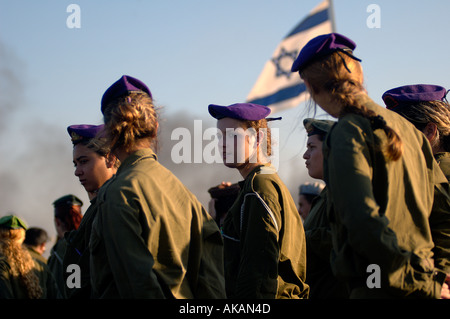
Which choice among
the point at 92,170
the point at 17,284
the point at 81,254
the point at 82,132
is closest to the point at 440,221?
the point at 81,254

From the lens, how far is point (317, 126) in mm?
4969

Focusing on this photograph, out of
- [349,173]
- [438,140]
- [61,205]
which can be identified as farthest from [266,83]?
[349,173]

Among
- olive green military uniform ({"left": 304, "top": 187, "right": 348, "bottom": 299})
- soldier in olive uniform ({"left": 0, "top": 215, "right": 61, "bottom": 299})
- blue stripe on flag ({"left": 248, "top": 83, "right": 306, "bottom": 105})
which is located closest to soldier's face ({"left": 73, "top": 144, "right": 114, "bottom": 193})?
olive green military uniform ({"left": 304, "top": 187, "right": 348, "bottom": 299})

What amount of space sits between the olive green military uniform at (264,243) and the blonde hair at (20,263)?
10.6 ft

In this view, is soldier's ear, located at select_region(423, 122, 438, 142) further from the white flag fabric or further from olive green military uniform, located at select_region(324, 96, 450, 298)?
the white flag fabric

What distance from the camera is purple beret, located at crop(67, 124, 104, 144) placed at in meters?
5.19

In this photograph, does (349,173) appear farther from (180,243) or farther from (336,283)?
(336,283)

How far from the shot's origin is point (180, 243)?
3.25m

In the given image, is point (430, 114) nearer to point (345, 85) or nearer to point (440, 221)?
point (440, 221)

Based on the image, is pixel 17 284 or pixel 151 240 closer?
pixel 151 240

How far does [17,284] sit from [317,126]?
149 inches

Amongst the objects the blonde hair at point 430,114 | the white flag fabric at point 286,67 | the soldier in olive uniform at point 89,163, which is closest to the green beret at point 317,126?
the blonde hair at point 430,114

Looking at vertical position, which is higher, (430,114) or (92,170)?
(430,114)

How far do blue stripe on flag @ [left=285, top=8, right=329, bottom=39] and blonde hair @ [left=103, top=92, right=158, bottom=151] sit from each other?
30.3ft
